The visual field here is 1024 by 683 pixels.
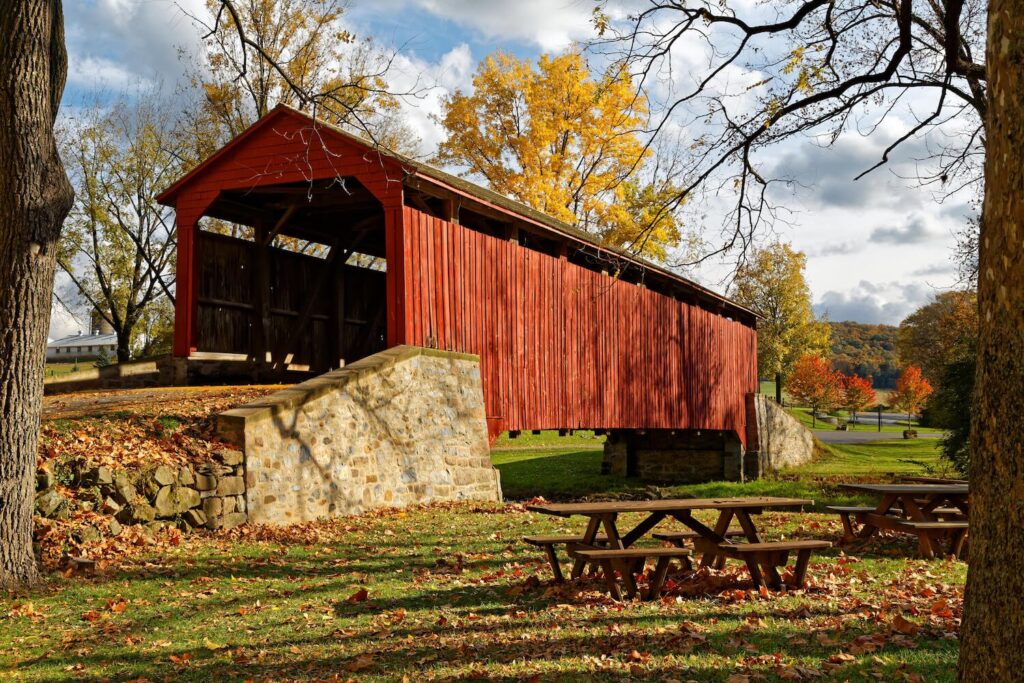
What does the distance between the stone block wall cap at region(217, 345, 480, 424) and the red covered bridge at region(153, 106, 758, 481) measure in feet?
1.84

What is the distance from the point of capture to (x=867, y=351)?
90188 millimetres

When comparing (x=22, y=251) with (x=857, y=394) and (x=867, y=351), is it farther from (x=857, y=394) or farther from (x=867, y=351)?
(x=867, y=351)

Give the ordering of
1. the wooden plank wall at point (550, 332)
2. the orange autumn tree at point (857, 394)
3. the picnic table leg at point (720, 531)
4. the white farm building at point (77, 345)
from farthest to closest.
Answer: the white farm building at point (77, 345) → the orange autumn tree at point (857, 394) → the wooden plank wall at point (550, 332) → the picnic table leg at point (720, 531)

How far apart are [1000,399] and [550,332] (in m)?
12.5

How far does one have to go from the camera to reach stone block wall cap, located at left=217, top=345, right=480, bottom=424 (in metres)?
9.12

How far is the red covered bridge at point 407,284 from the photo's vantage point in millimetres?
12477

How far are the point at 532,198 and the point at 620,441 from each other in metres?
7.63

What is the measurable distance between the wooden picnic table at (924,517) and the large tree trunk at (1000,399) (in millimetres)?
5648

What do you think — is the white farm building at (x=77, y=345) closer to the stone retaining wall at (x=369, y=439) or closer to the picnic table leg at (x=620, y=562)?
the stone retaining wall at (x=369, y=439)

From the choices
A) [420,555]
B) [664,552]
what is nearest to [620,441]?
[420,555]

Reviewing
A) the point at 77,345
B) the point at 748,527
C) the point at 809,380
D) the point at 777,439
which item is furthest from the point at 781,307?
the point at 77,345

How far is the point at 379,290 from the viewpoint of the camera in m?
18.3

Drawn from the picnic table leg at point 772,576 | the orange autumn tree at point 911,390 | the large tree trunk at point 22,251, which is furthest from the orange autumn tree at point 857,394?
the large tree trunk at point 22,251

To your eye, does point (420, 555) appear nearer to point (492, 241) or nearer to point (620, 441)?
point (492, 241)
